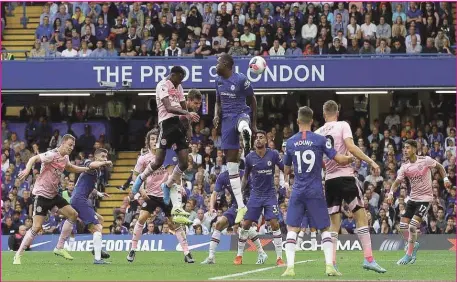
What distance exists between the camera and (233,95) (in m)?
18.8

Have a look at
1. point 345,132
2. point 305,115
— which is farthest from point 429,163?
point 305,115

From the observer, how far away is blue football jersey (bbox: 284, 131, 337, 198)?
54.2ft

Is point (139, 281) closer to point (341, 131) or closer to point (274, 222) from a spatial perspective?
point (341, 131)

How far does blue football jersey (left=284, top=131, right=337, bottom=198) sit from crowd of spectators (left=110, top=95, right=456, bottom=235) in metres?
12.0

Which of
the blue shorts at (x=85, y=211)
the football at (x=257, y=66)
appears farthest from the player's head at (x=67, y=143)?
the football at (x=257, y=66)

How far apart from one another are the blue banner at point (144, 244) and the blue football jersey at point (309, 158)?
45.2 feet

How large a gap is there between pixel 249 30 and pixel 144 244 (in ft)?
31.0

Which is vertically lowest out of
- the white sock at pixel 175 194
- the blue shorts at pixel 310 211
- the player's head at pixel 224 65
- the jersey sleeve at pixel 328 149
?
the blue shorts at pixel 310 211

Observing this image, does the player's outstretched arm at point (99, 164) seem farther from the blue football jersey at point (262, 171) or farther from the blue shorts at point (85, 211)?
the blue football jersey at point (262, 171)

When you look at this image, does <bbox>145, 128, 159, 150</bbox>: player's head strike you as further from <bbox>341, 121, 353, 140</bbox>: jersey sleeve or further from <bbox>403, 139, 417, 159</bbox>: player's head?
<bbox>341, 121, 353, 140</bbox>: jersey sleeve

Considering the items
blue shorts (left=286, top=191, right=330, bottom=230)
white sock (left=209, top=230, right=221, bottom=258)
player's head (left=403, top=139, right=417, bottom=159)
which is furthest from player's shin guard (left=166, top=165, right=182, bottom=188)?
player's head (left=403, top=139, right=417, bottom=159)

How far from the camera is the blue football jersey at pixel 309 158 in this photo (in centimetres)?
1652

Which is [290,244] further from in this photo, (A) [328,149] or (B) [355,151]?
(B) [355,151]

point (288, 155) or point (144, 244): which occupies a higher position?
point (288, 155)
